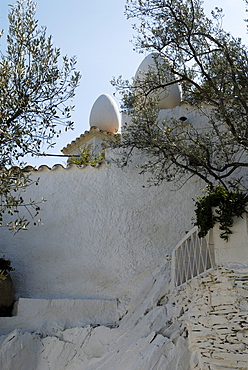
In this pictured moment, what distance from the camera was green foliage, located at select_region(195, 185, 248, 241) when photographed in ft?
20.7

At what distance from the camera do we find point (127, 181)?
10.5m

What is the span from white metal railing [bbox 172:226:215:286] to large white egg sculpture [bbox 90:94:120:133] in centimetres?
826

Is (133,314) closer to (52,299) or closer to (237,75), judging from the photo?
(52,299)

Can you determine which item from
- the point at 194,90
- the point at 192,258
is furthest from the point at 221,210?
the point at 194,90

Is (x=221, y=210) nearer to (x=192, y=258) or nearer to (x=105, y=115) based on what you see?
(x=192, y=258)

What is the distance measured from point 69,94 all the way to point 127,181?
130 inches

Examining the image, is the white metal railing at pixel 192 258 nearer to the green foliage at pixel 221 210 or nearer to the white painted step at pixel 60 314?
the green foliage at pixel 221 210

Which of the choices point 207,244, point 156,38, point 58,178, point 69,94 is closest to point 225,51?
point 156,38

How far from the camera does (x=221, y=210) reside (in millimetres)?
6410

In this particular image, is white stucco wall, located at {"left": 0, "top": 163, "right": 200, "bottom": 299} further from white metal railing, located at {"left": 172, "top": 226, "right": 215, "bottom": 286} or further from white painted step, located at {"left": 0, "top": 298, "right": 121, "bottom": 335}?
white metal railing, located at {"left": 172, "top": 226, "right": 215, "bottom": 286}

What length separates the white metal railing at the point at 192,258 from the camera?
21.4 ft

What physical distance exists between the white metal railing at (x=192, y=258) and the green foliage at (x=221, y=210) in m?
0.20

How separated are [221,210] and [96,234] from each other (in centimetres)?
426

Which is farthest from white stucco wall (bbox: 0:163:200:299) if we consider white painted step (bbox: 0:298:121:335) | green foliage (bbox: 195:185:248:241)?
green foliage (bbox: 195:185:248:241)
